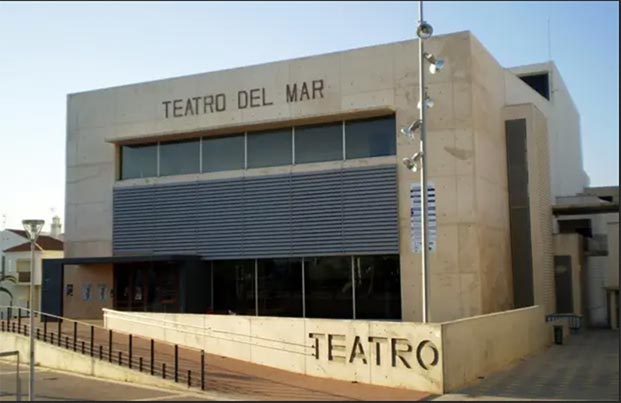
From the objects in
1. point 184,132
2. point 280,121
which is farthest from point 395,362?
point 184,132

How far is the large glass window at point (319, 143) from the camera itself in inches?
1028

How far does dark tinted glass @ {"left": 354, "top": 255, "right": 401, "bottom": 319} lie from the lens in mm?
24703

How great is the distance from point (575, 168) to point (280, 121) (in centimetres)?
2721

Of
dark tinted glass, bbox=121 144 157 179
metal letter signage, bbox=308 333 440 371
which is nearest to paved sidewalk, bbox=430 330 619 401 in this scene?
metal letter signage, bbox=308 333 440 371

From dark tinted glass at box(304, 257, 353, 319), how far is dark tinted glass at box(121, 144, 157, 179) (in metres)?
8.45

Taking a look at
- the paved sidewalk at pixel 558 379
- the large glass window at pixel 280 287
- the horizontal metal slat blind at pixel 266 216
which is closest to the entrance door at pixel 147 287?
the horizontal metal slat blind at pixel 266 216

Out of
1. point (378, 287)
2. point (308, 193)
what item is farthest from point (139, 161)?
point (378, 287)

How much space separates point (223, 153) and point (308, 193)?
440cm

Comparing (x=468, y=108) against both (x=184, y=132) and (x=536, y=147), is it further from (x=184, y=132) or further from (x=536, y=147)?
(x=184, y=132)

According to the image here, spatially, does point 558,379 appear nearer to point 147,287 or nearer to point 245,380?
point 245,380

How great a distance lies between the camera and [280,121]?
26.8 meters

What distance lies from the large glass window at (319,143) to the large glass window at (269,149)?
0.43 meters

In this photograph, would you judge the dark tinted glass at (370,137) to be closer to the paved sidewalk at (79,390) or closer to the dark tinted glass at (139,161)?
the dark tinted glass at (139,161)

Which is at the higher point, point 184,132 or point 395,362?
point 184,132
